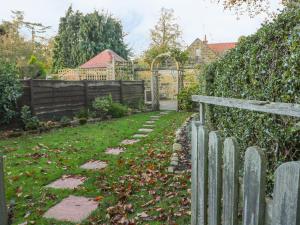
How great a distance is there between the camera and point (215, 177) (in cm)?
176

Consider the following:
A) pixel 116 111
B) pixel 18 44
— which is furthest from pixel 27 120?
pixel 18 44

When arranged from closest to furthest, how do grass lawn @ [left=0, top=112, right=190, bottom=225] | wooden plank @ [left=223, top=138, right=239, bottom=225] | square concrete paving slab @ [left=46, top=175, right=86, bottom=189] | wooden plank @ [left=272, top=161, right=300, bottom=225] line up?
wooden plank @ [left=272, top=161, right=300, bottom=225] → wooden plank @ [left=223, top=138, right=239, bottom=225] → grass lawn @ [left=0, top=112, right=190, bottom=225] → square concrete paving slab @ [left=46, top=175, right=86, bottom=189]

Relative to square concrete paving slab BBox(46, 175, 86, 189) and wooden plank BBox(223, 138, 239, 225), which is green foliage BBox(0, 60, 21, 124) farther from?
wooden plank BBox(223, 138, 239, 225)

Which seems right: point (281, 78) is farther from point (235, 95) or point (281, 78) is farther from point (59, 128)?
point (59, 128)

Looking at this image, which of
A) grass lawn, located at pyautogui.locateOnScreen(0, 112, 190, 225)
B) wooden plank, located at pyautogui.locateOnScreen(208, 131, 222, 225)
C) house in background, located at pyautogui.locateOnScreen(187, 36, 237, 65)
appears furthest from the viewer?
house in background, located at pyautogui.locateOnScreen(187, 36, 237, 65)

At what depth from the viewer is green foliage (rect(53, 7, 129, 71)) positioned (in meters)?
32.2

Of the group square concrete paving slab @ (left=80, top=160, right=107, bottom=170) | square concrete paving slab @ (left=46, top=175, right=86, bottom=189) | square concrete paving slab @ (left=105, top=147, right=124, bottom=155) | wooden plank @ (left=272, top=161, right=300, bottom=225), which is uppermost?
wooden plank @ (left=272, top=161, right=300, bottom=225)

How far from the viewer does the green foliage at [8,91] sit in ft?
27.8

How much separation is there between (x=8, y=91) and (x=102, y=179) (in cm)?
542

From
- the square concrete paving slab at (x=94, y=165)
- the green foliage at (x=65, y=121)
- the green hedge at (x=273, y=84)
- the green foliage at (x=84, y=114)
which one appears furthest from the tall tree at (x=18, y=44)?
the green hedge at (x=273, y=84)

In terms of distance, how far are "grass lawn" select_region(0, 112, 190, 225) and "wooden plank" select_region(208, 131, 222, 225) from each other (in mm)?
1350

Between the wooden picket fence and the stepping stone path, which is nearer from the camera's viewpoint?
the wooden picket fence

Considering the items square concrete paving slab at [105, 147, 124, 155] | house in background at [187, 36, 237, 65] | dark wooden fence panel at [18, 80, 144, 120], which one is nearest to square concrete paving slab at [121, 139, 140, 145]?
square concrete paving slab at [105, 147, 124, 155]

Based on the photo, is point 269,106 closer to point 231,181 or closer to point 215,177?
point 231,181
